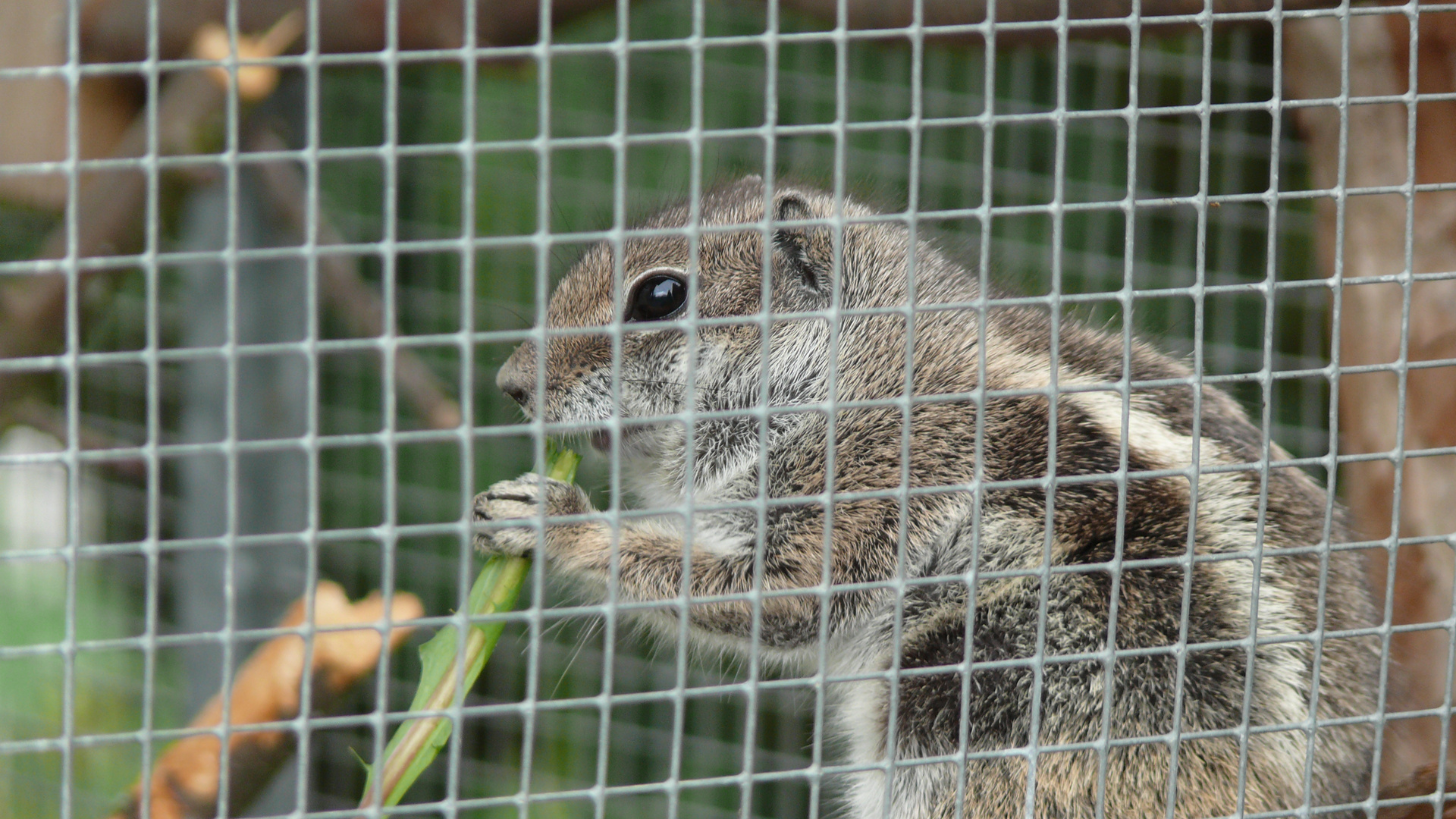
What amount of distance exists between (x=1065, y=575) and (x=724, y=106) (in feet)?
6.60

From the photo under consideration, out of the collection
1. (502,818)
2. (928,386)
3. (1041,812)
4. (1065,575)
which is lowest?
(502,818)

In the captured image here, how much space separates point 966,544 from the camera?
1.72m

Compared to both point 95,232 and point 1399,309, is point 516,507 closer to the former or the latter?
point 95,232

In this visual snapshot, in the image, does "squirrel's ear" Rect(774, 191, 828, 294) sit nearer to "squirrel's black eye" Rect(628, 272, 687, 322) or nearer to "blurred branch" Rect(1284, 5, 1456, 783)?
"squirrel's black eye" Rect(628, 272, 687, 322)

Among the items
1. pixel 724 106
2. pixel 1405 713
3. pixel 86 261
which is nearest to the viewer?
pixel 86 261

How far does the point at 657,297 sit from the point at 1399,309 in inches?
57.8

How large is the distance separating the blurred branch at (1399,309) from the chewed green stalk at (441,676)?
1.49 metres

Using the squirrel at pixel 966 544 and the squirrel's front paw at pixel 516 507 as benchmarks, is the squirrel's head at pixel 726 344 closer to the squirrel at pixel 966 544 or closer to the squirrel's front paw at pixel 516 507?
the squirrel at pixel 966 544

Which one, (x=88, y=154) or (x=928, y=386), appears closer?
(x=928, y=386)

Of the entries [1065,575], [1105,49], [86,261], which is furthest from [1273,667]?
[1105,49]

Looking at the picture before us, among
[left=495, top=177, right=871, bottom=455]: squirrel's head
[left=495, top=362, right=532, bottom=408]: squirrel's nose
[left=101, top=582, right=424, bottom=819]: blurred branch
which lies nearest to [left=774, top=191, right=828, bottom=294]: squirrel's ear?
[left=495, top=177, right=871, bottom=455]: squirrel's head

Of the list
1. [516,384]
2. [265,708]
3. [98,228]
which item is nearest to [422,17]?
[98,228]

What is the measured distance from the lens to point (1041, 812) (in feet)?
5.48

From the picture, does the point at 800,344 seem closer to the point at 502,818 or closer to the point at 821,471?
the point at 821,471
